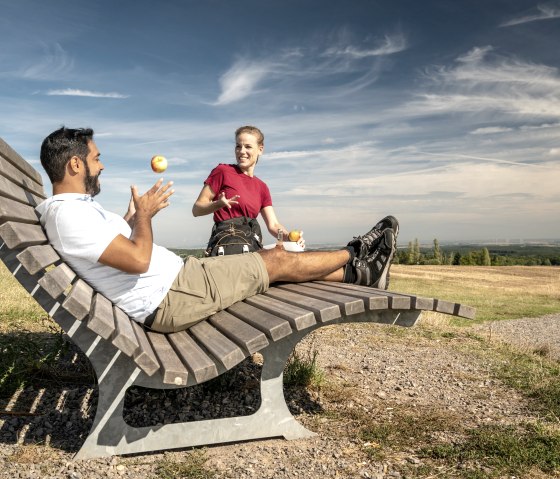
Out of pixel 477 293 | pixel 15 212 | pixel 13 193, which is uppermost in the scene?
pixel 13 193

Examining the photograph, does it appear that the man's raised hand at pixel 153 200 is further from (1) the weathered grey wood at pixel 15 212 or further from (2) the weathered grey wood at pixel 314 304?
(2) the weathered grey wood at pixel 314 304

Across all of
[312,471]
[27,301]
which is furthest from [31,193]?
[27,301]

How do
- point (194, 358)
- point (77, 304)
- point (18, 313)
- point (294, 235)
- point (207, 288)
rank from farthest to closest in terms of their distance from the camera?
point (18, 313) < point (294, 235) < point (207, 288) < point (194, 358) < point (77, 304)

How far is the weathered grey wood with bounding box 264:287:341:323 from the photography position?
361 centimetres

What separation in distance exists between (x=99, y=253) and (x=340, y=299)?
5.51ft

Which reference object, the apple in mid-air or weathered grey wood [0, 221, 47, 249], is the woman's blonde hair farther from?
weathered grey wood [0, 221, 47, 249]

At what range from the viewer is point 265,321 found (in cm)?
364

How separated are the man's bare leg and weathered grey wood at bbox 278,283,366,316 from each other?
0.19 m

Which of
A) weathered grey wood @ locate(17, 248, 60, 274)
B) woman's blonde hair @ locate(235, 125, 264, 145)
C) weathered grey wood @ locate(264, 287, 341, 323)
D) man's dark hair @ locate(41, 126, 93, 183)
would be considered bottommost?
weathered grey wood @ locate(264, 287, 341, 323)

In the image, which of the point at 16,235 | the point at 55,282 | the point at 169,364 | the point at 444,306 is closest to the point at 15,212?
the point at 16,235

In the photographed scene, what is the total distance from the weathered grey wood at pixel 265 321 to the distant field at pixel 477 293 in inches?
110

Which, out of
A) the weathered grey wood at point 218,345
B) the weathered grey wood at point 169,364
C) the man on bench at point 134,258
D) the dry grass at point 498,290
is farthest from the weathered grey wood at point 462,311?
the dry grass at point 498,290

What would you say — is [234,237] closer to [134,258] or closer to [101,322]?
[134,258]

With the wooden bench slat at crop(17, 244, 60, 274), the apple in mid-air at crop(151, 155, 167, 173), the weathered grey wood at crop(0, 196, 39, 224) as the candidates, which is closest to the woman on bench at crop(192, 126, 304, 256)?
the apple in mid-air at crop(151, 155, 167, 173)
